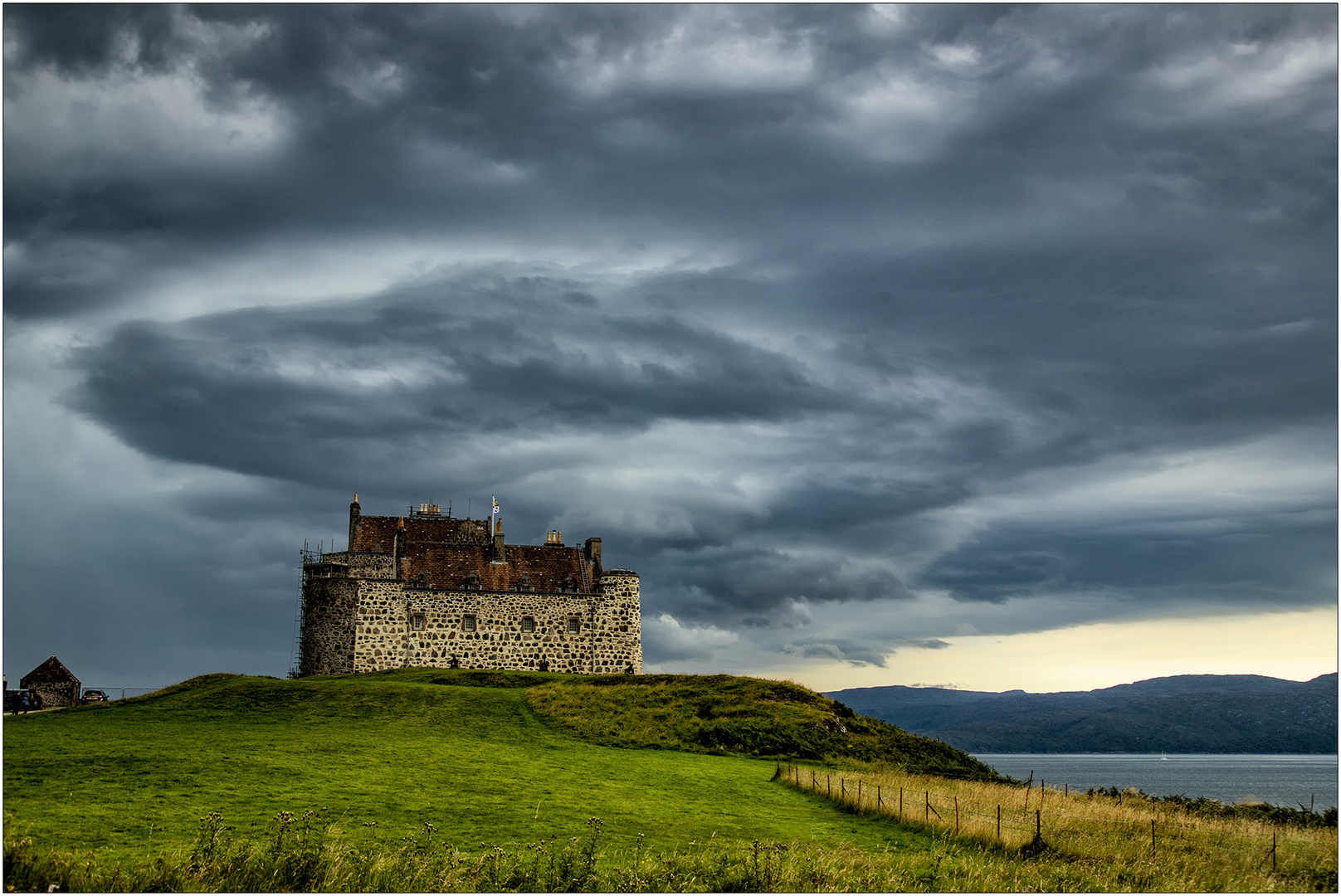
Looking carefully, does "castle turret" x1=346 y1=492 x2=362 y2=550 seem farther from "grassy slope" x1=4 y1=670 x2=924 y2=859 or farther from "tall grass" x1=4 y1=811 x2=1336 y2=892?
"tall grass" x1=4 y1=811 x2=1336 y2=892

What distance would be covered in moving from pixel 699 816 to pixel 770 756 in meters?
18.8

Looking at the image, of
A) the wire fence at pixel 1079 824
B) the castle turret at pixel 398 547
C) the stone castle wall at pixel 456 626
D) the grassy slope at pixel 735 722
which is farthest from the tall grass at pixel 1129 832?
the castle turret at pixel 398 547

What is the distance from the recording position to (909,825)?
92.6 feet

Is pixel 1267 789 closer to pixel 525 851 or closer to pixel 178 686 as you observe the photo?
pixel 178 686

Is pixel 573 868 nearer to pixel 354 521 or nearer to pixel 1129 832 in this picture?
pixel 1129 832

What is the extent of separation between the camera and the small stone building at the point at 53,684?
62.9m

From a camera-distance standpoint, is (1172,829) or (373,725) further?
(373,725)

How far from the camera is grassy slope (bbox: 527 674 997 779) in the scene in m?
47.7

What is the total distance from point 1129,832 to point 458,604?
192ft

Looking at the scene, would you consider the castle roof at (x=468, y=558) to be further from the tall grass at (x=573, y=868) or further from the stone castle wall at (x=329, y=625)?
the tall grass at (x=573, y=868)

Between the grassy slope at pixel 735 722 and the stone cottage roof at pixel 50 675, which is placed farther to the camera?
the stone cottage roof at pixel 50 675

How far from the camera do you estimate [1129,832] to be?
82.9ft

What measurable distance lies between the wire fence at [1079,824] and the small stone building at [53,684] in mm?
51075

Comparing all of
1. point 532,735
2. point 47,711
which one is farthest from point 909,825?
point 47,711
